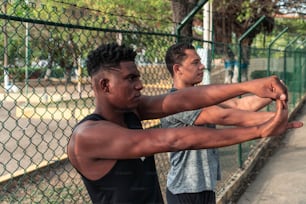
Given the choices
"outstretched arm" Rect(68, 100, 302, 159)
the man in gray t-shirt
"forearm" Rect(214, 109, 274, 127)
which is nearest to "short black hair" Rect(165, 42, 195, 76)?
the man in gray t-shirt

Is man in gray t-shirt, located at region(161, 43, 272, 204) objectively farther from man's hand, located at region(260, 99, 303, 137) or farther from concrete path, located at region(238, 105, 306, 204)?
concrete path, located at region(238, 105, 306, 204)

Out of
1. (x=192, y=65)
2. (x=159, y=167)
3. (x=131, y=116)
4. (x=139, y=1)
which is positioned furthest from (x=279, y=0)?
(x=131, y=116)

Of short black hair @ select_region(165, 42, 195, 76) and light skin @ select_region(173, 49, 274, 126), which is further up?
short black hair @ select_region(165, 42, 195, 76)

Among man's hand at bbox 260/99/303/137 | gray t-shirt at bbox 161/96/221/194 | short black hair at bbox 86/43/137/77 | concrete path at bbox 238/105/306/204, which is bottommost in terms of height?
concrete path at bbox 238/105/306/204

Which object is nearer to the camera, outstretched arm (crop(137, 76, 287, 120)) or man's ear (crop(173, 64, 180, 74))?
outstretched arm (crop(137, 76, 287, 120))

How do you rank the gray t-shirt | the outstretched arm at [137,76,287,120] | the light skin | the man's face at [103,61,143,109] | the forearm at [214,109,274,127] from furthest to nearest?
the gray t-shirt
the light skin
the forearm at [214,109,274,127]
the outstretched arm at [137,76,287,120]
the man's face at [103,61,143,109]

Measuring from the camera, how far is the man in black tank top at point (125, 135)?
1.64 metres

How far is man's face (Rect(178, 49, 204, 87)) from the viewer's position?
2994mm

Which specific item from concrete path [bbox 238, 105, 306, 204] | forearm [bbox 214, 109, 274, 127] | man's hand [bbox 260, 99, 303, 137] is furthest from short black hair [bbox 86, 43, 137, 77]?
concrete path [bbox 238, 105, 306, 204]

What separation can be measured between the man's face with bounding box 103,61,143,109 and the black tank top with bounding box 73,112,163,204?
10cm

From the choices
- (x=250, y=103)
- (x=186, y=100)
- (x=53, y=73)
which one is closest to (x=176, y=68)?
(x=250, y=103)

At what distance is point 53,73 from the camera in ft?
13.5

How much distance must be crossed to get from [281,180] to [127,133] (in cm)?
496

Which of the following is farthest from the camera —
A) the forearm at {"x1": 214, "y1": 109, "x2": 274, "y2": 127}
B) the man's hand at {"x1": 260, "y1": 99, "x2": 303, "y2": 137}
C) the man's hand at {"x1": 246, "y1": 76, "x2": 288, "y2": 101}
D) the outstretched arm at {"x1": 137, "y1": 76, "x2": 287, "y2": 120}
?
the forearm at {"x1": 214, "y1": 109, "x2": 274, "y2": 127}
